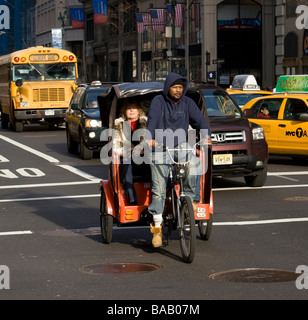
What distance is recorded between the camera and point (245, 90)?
29.4 m

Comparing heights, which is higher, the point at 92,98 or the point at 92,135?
the point at 92,98

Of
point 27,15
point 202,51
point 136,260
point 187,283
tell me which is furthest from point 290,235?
point 27,15

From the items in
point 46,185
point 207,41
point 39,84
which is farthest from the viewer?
point 207,41

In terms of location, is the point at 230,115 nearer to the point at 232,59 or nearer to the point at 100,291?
the point at 100,291

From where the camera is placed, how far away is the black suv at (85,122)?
2266cm

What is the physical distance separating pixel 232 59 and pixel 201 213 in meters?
55.5

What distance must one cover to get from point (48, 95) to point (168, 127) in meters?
26.5

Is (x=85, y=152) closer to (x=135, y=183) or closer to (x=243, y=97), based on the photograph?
(x=243, y=97)

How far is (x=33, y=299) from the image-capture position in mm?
7762

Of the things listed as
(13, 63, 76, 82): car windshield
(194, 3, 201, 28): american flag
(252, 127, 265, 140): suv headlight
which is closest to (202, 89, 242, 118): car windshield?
(252, 127, 265, 140): suv headlight

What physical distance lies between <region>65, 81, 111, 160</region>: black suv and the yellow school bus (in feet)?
33.5

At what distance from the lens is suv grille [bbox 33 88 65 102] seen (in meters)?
35.9

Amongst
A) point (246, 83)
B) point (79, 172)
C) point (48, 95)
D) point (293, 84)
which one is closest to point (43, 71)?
point (48, 95)
